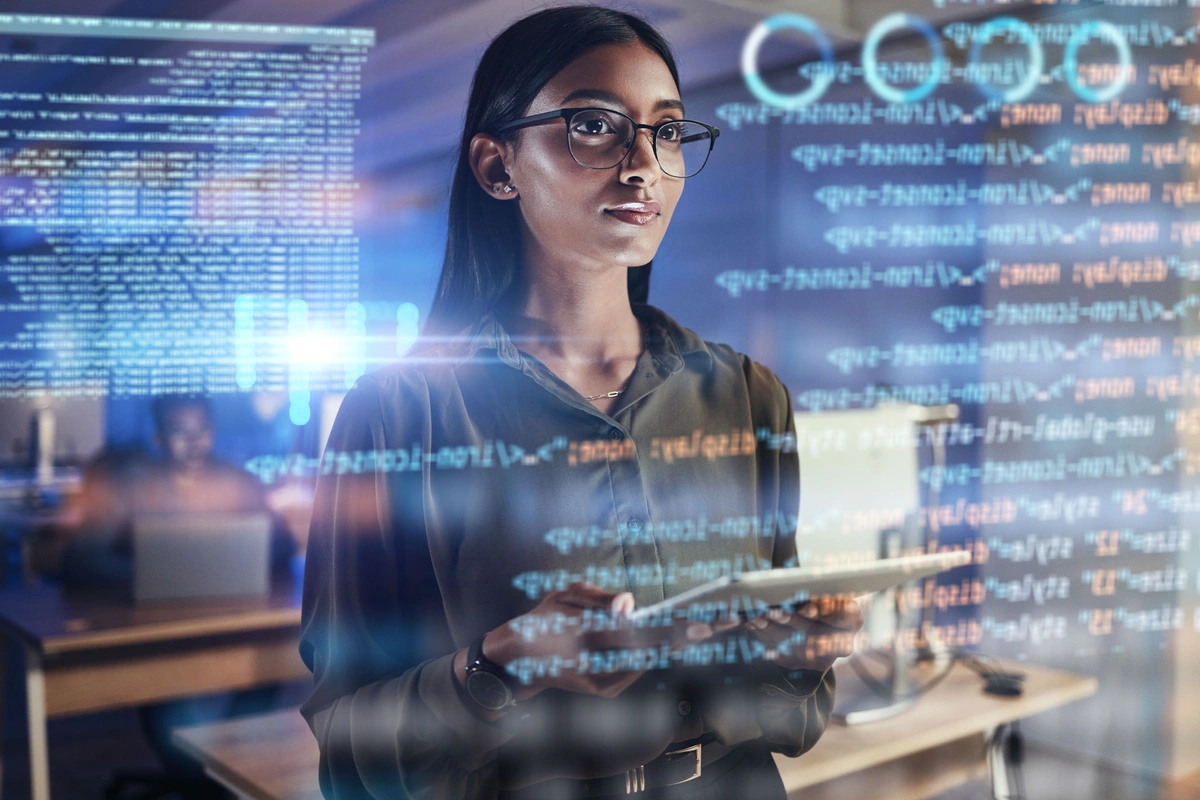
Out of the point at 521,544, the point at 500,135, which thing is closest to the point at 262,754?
the point at 521,544

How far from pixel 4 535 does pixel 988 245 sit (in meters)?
1.50

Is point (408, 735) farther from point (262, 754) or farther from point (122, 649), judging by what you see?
point (122, 649)

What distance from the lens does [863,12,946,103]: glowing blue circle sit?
1.27 metres

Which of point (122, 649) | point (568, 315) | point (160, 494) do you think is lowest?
point (122, 649)

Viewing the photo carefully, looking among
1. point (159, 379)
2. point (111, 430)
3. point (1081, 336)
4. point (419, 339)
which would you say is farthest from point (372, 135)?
point (1081, 336)

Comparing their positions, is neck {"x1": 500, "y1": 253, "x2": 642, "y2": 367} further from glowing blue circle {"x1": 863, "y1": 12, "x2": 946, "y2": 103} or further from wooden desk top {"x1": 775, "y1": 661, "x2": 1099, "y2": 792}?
wooden desk top {"x1": 775, "y1": 661, "x2": 1099, "y2": 792}

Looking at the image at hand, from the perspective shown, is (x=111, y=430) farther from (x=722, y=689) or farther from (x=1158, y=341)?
(x=1158, y=341)

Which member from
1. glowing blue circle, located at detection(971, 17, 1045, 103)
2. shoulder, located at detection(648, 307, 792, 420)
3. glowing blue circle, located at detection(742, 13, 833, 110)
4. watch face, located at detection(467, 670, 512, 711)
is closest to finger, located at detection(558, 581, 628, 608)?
watch face, located at detection(467, 670, 512, 711)

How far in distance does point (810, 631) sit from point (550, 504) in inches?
12.7

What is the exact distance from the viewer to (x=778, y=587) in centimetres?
85

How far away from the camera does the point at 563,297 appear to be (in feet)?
3.40

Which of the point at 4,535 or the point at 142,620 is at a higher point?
the point at 4,535

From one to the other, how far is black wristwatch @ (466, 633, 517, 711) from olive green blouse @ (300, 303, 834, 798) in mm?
19

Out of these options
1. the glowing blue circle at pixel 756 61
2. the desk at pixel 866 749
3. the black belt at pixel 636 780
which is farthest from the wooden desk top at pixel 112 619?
the glowing blue circle at pixel 756 61
